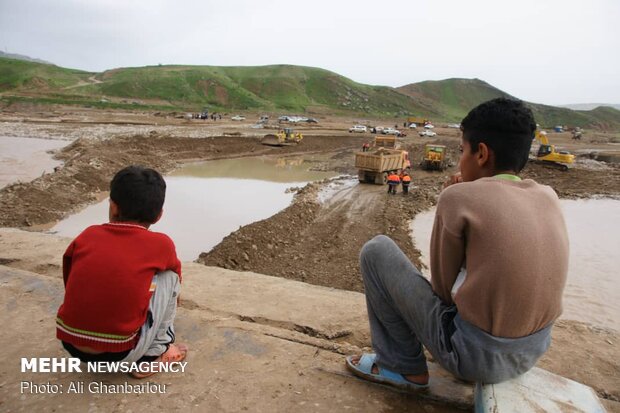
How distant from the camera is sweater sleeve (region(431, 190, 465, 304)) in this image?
67.7 inches

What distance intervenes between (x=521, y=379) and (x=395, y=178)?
1466 cm

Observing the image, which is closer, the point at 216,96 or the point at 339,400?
the point at 339,400

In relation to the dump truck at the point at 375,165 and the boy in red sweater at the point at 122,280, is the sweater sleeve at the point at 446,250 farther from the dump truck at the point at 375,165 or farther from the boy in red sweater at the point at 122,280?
the dump truck at the point at 375,165

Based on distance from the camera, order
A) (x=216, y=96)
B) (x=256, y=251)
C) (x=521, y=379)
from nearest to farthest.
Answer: (x=521, y=379), (x=256, y=251), (x=216, y=96)

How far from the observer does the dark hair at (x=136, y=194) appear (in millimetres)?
2209

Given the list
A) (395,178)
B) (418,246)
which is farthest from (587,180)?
(418,246)

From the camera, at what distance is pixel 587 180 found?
22.4 m

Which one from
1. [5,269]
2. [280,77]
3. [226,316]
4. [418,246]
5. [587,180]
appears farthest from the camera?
[280,77]

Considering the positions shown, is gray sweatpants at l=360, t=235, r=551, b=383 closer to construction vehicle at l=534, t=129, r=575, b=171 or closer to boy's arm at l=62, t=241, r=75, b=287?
boy's arm at l=62, t=241, r=75, b=287

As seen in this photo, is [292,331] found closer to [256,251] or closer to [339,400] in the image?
[339,400]

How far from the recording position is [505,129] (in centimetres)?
186

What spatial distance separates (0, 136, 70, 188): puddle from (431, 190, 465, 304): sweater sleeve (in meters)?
17.0

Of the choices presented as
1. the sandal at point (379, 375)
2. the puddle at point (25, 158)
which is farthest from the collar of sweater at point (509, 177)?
Answer: the puddle at point (25, 158)

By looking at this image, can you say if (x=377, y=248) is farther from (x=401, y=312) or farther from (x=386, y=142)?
(x=386, y=142)
